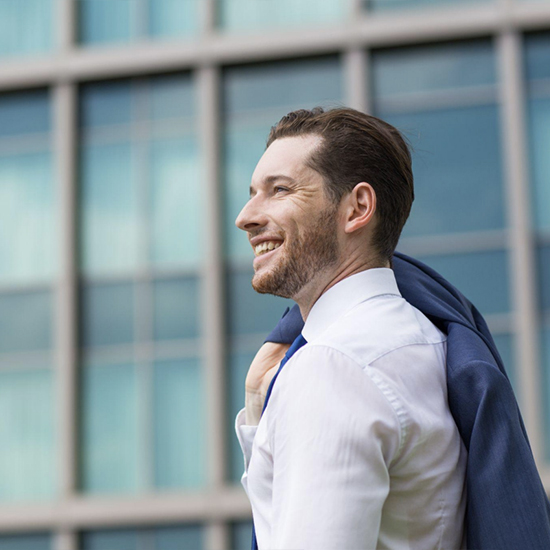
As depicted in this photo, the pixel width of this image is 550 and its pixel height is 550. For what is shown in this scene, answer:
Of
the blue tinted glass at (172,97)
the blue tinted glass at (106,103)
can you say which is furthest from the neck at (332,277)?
the blue tinted glass at (106,103)

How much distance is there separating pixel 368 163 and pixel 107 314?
10.2 metres

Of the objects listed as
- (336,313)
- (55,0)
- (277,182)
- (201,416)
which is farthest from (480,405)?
(55,0)

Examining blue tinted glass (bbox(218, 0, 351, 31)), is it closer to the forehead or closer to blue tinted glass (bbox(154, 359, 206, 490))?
blue tinted glass (bbox(154, 359, 206, 490))

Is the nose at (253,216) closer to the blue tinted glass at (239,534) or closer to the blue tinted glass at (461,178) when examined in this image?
the blue tinted glass at (461,178)

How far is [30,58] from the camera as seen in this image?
40.0ft

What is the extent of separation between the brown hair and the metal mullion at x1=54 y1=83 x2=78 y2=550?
33.4 ft

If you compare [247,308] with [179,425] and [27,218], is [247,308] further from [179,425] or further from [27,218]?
[27,218]

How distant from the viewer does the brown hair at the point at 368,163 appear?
1.82m

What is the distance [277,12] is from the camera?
11.7m

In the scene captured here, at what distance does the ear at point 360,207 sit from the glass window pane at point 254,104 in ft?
31.2

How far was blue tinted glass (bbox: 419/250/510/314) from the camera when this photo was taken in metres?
10.8

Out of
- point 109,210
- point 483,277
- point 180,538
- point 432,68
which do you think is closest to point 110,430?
point 180,538

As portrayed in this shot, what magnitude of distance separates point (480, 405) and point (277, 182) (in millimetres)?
602

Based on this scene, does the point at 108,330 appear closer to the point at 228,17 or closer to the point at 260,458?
the point at 228,17
